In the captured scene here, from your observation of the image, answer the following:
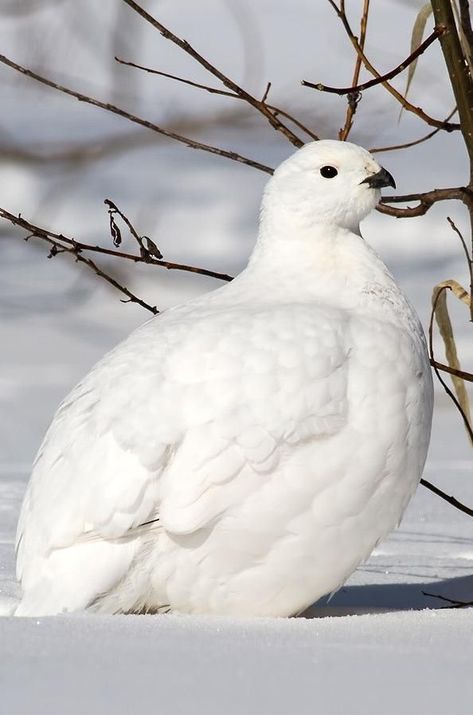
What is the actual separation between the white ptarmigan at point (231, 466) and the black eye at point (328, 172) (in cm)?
37

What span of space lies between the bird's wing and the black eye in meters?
0.40

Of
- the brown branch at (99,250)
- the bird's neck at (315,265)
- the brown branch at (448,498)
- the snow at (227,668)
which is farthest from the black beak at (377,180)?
the snow at (227,668)

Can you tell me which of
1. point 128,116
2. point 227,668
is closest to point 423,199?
point 128,116

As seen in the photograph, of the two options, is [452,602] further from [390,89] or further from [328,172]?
[390,89]

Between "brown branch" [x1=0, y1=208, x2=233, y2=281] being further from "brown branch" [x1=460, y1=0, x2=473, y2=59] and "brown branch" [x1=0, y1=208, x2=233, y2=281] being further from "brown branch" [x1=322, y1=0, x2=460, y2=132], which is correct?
"brown branch" [x1=460, y1=0, x2=473, y2=59]

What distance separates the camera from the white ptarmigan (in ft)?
8.05

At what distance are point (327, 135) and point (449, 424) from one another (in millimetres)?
2331

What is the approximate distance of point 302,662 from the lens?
1982 millimetres

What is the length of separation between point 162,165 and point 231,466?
19.4 ft

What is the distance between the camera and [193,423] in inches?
96.7

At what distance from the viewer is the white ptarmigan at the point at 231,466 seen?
2.45 meters

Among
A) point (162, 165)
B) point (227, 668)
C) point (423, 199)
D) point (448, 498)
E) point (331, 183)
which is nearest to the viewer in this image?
point (227, 668)

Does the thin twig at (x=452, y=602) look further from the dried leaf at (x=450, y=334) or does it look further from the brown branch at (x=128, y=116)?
the brown branch at (x=128, y=116)

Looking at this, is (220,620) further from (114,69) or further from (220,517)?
(114,69)
